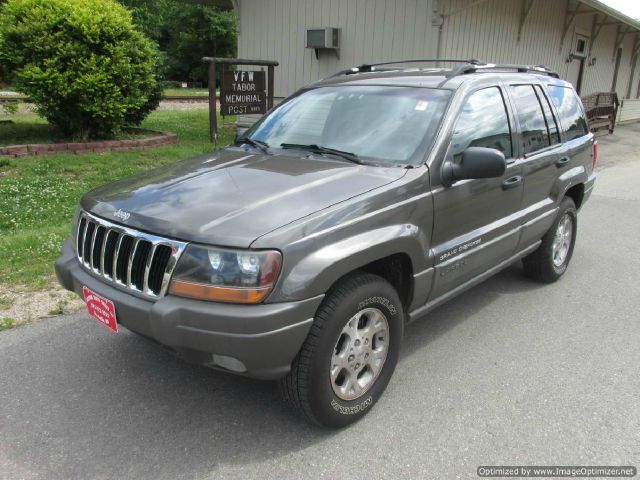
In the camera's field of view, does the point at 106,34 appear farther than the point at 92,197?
Yes

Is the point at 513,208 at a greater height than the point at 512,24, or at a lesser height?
lesser

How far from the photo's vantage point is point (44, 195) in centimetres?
689

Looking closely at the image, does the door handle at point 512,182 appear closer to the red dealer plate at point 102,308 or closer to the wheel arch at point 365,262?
the wheel arch at point 365,262

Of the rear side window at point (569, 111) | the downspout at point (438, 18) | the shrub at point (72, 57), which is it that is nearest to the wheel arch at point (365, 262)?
the rear side window at point (569, 111)

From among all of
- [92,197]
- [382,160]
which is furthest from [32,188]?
[382,160]

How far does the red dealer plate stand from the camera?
110 inches

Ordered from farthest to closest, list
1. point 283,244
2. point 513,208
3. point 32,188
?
point 32,188 < point 513,208 < point 283,244

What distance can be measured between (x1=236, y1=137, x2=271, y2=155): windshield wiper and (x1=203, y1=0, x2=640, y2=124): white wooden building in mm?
7902

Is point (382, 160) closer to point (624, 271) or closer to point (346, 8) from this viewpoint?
point (624, 271)

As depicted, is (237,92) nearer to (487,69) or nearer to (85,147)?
(85,147)

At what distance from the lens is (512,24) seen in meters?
13.2

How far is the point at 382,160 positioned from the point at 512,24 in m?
11.7

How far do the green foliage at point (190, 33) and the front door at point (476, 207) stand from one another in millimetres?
48565

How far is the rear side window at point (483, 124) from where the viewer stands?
3557 millimetres
